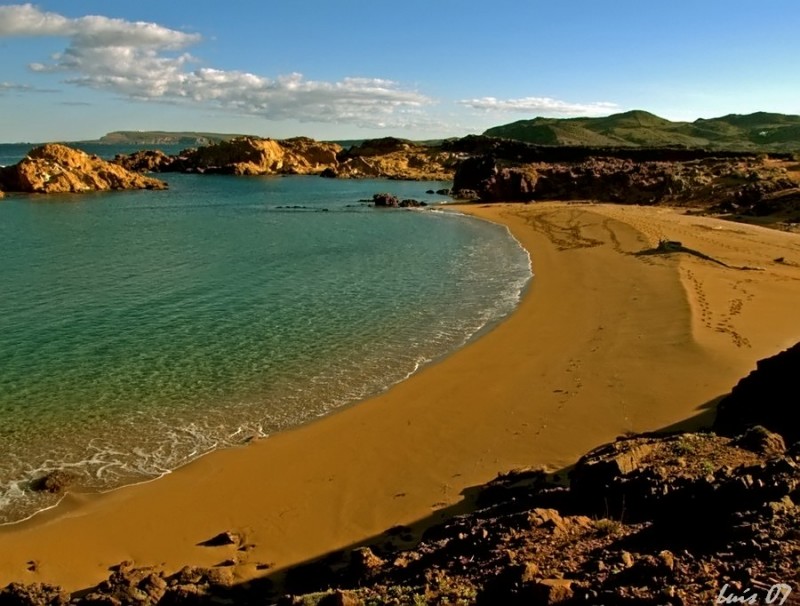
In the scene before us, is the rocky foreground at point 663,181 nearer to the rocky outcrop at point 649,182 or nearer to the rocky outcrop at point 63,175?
the rocky outcrop at point 649,182

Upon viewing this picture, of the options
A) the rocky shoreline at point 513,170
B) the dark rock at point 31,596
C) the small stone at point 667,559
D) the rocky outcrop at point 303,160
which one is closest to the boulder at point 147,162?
the rocky outcrop at point 303,160

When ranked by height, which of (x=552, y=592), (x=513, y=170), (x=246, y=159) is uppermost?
(x=246, y=159)

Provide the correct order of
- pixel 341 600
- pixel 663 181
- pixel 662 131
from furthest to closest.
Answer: pixel 662 131, pixel 663 181, pixel 341 600

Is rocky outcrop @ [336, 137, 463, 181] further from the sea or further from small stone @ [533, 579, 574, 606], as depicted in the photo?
small stone @ [533, 579, 574, 606]

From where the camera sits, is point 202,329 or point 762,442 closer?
point 762,442

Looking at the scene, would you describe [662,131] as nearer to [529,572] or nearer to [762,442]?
[762,442]

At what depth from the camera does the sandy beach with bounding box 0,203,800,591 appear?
27.7 ft

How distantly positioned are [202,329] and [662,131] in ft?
428

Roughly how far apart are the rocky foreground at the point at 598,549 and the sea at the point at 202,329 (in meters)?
3.97

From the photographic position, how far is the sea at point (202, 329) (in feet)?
37.4

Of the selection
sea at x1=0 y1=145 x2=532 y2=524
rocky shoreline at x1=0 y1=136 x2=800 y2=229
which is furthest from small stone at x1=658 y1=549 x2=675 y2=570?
rocky shoreline at x1=0 y1=136 x2=800 y2=229

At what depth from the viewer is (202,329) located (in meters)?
17.5

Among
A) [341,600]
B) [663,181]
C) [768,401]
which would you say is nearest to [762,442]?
[768,401]

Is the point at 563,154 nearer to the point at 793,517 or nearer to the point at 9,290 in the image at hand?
the point at 9,290
